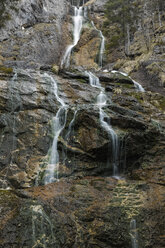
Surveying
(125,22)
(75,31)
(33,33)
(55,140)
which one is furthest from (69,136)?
(75,31)

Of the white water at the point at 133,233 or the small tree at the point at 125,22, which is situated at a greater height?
the small tree at the point at 125,22

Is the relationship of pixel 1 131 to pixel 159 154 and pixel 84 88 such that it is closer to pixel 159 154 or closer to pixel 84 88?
pixel 84 88

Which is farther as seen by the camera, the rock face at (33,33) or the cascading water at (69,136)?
the rock face at (33,33)

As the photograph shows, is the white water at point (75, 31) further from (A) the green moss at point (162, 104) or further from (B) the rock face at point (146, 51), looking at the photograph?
(A) the green moss at point (162, 104)

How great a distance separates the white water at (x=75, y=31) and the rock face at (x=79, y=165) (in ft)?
33.6

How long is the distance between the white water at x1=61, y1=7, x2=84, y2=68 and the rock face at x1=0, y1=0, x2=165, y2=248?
10.2 meters

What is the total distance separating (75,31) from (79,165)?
28.9 metres

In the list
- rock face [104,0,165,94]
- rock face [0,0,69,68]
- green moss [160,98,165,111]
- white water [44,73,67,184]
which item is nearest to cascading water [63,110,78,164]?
white water [44,73,67,184]

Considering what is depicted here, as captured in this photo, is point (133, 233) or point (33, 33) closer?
point (133, 233)

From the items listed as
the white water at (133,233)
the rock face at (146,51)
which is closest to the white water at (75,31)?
the rock face at (146,51)

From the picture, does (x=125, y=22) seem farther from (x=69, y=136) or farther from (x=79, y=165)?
(x=79, y=165)

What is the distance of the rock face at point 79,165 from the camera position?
6.41 metres

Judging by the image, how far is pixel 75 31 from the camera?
111 feet

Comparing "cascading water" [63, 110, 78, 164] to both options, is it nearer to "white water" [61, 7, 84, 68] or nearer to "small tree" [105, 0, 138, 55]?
"white water" [61, 7, 84, 68]
